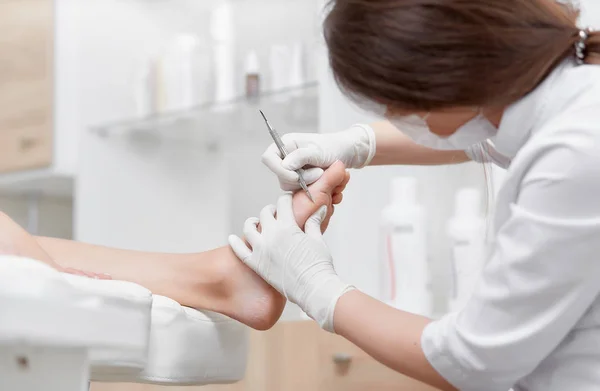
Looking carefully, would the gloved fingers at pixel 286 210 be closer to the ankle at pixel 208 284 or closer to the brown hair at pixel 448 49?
the ankle at pixel 208 284

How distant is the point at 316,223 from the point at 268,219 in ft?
0.19

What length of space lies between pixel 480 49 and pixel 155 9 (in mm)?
1528

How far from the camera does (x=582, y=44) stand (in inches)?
31.0

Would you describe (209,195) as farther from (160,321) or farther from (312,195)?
(160,321)

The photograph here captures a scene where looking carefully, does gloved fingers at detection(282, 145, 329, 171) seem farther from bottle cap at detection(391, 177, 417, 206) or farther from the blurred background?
the blurred background

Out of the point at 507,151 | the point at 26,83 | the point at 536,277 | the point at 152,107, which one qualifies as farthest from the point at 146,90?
the point at 536,277

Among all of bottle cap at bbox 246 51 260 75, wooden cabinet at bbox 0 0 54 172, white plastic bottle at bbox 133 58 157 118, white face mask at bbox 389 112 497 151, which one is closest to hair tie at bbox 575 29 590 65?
white face mask at bbox 389 112 497 151

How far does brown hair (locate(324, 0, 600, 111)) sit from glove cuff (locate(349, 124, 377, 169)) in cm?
35

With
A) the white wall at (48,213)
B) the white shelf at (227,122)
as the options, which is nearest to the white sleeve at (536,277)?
the white shelf at (227,122)

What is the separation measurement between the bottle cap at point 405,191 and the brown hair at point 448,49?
2.19 feet

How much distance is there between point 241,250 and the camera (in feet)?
3.34

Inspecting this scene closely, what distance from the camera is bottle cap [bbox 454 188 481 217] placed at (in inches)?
55.6

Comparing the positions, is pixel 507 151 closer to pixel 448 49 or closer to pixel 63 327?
pixel 448 49

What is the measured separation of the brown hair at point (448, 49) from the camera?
0.73 metres
